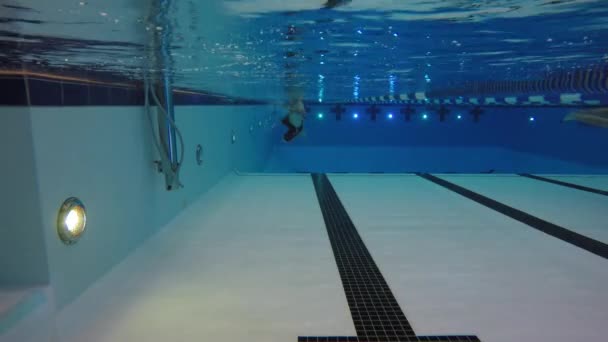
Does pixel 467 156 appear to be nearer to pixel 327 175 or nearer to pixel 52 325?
pixel 327 175

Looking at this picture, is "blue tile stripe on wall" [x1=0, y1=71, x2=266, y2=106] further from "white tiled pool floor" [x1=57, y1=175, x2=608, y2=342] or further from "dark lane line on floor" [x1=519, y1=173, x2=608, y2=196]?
"dark lane line on floor" [x1=519, y1=173, x2=608, y2=196]

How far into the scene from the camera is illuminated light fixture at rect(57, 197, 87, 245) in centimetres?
205

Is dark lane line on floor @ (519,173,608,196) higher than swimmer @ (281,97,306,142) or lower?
lower

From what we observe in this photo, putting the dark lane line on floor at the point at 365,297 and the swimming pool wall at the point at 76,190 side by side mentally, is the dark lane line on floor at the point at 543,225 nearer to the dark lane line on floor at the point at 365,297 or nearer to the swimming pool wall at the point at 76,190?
the dark lane line on floor at the point at 365,297

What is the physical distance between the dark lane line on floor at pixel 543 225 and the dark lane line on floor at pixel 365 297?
1.83 m

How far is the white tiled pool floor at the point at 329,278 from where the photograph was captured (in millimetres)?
1988

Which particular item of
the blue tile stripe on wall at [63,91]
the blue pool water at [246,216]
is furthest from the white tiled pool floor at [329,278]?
the blue tile stripe on wall at [63,91]

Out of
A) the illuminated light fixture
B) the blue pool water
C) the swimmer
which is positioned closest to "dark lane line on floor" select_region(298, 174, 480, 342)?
the blue pool water

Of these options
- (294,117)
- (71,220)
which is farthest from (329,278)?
(294,117)

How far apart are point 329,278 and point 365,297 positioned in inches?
12.9

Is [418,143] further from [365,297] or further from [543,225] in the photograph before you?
[365,297]

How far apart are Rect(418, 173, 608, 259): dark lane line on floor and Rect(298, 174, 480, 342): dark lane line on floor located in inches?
72.2

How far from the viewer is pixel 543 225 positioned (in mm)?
3766

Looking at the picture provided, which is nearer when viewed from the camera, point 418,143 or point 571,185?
point 571,185
